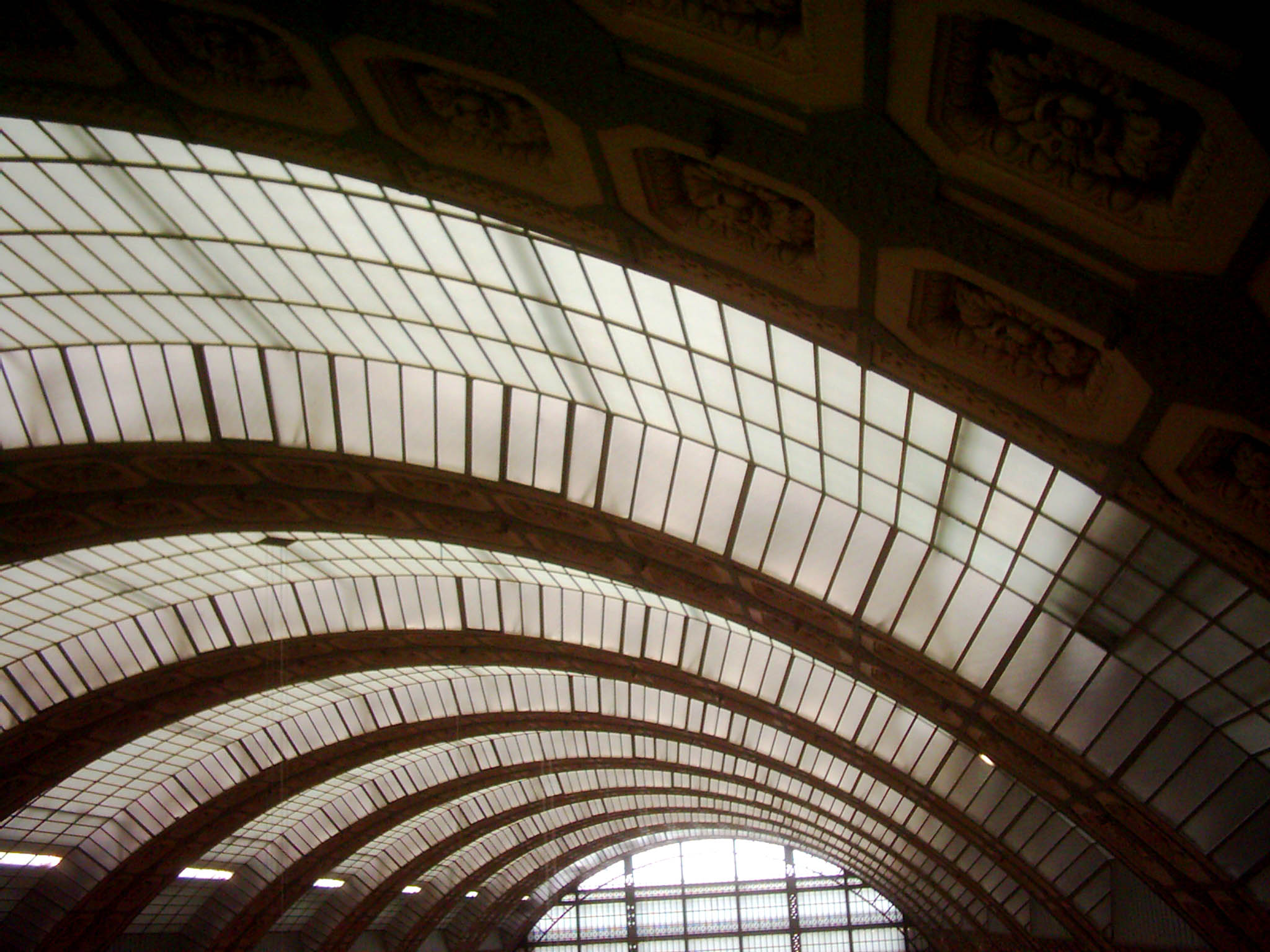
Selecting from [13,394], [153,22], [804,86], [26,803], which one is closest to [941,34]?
[804,86]

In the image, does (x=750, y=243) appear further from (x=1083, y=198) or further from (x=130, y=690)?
(x=130, y=690)

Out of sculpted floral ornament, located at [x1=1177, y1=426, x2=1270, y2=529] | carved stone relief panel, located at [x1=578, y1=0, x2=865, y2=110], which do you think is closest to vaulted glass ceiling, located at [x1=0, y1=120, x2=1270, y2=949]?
sculpted floral ornament, located at [x1=1177, y1=426, x2=1270, y2=529]

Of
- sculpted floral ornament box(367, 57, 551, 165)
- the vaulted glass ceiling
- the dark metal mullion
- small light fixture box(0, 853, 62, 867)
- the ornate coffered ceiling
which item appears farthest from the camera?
small light fixture box(0, 853, 62, 867)

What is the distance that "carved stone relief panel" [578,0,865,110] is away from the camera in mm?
8578

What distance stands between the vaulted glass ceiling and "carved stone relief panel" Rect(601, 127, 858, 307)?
3.75 meters

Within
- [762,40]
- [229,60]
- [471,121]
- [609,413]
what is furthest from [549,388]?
[762,40]

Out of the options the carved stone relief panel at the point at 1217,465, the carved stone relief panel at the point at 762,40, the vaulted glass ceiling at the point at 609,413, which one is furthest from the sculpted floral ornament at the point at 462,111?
the carved stone relief panel at the point at 1217,465

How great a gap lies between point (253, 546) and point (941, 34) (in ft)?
87.6

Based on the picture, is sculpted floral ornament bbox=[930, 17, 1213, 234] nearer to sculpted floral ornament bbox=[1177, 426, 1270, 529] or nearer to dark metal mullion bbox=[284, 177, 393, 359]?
sculpted floral ornament bbox=[1177, 426, 1270, 529]

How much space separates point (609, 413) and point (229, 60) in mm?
10715

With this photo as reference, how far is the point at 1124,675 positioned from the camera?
19188 millimetres

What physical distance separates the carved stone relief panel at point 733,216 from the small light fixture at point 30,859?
4350 centimetres

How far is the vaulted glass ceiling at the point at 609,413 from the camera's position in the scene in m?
16.3

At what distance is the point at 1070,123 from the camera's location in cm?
834
